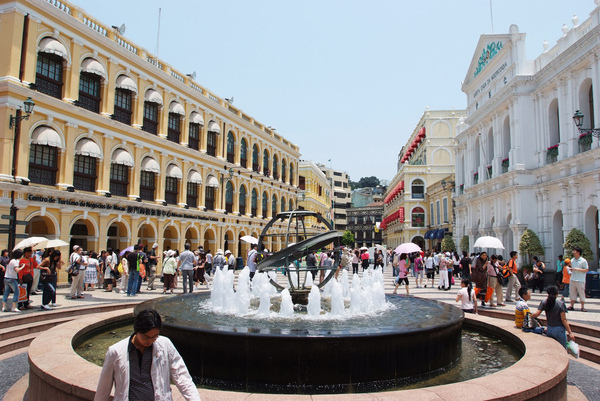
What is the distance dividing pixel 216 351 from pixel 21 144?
1638 centimetres

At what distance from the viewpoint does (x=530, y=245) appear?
20891mm

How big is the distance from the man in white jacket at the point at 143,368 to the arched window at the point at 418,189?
55.2 meters

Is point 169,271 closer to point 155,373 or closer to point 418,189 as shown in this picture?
point 155,373

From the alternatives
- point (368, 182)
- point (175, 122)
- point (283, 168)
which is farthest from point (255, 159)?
point (368, 182)

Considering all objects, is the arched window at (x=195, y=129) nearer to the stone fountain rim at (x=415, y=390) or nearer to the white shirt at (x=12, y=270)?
the white shirt at (x=12, y=270)

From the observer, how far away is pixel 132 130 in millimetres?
24016

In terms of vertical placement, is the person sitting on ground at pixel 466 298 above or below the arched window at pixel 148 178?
below

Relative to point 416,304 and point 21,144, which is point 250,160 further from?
point 416,304

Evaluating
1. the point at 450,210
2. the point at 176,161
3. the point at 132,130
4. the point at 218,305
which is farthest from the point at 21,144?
the point at 450,210

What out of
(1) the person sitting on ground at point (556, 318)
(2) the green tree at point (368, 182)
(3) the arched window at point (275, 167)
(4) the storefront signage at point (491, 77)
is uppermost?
(2) the green tree at point (368, 182)

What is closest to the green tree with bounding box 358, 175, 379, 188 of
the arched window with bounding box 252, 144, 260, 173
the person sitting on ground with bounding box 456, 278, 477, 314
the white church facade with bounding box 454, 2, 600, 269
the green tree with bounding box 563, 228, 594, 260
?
the arched window with bounding box 252, 144, 260, 173

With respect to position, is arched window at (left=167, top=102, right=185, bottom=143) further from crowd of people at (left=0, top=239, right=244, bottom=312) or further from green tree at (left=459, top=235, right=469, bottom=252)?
green tree at (left=459, top=235, right=469, bottom=252)

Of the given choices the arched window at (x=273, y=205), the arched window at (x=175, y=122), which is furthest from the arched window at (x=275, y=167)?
the arched window at (x=175, y=122)

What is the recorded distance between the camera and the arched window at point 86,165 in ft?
68.5
